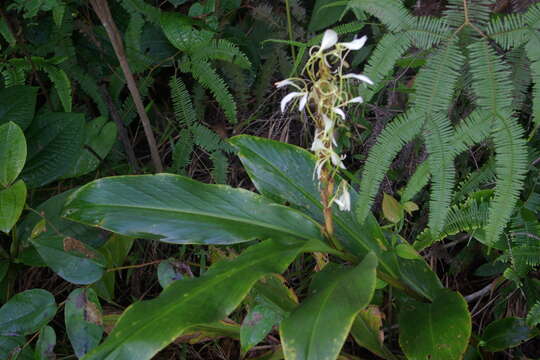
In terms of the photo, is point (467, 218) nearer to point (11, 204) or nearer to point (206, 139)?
point (206, 139)

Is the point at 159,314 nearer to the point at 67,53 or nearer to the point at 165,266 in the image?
the point at 165,266

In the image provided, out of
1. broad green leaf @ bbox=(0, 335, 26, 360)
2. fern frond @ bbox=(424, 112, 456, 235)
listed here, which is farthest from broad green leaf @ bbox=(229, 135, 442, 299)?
broad green leaf @ bbox=(0, 335, 26, 360)

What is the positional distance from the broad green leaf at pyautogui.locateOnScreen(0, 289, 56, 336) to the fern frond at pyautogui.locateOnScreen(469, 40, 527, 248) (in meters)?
1.23

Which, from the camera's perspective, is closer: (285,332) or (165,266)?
(285,332)

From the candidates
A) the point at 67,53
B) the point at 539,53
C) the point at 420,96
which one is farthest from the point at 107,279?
the point at 539,53

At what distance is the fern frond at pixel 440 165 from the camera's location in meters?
1.30

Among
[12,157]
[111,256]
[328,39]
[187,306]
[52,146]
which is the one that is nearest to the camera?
[328,39]

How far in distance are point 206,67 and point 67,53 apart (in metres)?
0.64

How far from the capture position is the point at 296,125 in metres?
2.22

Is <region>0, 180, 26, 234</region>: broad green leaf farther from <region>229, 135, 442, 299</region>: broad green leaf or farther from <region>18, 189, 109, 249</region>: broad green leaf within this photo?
<region>229, 135, 442, 299</region>: broad green leaf

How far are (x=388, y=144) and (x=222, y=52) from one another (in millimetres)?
880

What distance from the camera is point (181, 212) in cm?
150

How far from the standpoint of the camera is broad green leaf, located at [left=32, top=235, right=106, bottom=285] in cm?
159

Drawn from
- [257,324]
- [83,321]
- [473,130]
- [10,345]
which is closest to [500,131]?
[473,130]
